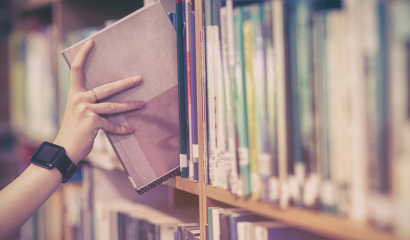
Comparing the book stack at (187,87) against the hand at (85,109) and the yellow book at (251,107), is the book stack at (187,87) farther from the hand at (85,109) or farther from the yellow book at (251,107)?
the yellow book at (251,107)

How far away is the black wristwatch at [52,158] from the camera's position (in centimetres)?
89

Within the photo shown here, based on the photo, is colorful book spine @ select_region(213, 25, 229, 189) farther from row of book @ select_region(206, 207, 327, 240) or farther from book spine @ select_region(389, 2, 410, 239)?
book spine @ select_region(389, 2, 410, 239)

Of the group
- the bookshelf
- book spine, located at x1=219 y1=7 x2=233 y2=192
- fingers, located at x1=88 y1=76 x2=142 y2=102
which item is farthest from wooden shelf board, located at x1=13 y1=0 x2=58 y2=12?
book spine, located at x1=219 y1=7 x2=233 y2=192

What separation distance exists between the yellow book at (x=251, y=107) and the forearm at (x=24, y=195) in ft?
1.77

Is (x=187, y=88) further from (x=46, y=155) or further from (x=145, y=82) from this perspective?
(x=46, y=155)

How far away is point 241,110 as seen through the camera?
0.59 m

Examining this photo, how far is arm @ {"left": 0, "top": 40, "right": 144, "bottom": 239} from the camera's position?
32.9 inches

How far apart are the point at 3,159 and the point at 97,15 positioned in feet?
4.69

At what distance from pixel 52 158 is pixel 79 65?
0.76 ft

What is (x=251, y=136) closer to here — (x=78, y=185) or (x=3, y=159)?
(x=78, y=185)

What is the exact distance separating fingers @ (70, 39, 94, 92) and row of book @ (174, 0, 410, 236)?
0.29m

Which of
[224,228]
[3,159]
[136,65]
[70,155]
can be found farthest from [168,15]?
[3,159]

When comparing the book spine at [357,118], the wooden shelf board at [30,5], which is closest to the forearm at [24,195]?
the book spine at [357,118]

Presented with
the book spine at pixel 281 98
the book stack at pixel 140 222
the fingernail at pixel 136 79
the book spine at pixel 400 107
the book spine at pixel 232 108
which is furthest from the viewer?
A: the book stack at pixel 140 222
